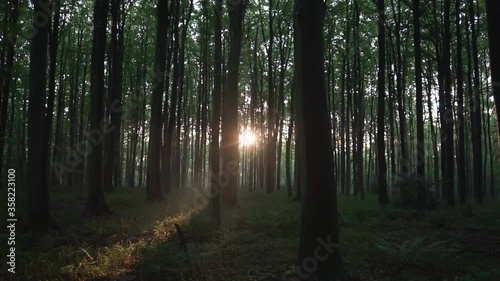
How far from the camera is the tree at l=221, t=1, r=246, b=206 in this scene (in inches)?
530

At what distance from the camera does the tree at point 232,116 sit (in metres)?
13.5

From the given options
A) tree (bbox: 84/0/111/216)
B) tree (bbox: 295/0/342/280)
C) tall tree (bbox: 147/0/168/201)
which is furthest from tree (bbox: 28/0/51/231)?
tree (bbox: 295/0/342/280)

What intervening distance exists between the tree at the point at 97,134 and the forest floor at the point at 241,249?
2.19ft

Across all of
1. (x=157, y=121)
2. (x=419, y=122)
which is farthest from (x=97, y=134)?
(x=419, y=122)

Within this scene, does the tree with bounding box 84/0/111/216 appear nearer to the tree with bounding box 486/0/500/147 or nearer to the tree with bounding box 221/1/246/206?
the tree with bounding box 221/1/246/206

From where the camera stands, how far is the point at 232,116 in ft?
45.1

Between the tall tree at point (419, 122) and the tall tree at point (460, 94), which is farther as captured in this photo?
the tall tree at point (460, 94)

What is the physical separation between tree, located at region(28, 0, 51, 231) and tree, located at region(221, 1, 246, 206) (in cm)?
593

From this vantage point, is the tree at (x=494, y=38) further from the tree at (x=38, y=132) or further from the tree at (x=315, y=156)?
the tree at (x=38, y=132)

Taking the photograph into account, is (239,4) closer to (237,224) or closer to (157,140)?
(157,140)

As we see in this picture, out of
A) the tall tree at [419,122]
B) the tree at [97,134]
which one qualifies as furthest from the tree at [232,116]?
the tall tree at [419,122]

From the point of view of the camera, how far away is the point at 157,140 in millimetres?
14789

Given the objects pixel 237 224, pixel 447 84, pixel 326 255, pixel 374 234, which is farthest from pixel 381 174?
pixel 326 255

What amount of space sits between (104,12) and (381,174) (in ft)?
38.1
